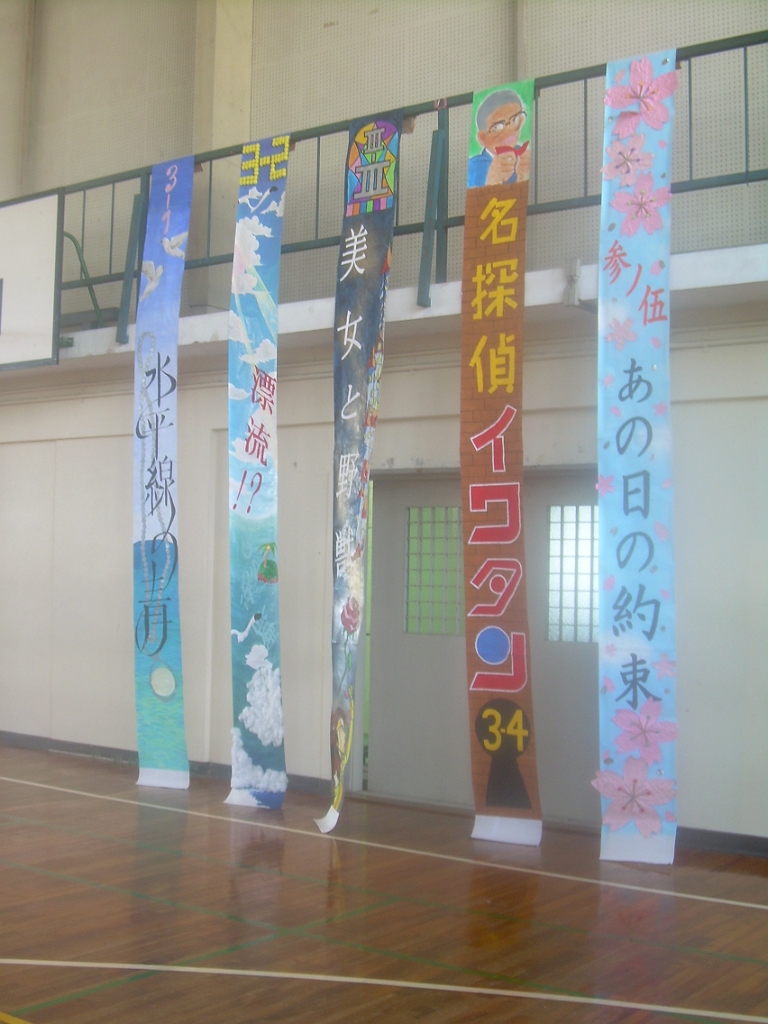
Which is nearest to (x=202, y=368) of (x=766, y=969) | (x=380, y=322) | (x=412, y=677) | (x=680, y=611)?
(x=380, y=322)

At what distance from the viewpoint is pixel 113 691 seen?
8688 millimetres

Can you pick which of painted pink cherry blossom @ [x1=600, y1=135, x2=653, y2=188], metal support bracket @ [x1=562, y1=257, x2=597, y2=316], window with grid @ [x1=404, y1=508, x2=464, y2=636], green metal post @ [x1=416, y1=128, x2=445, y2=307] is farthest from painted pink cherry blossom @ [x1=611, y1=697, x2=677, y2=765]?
painted pink cherry blossom @ [x1=600, y1=135, x2=653, y2=188]

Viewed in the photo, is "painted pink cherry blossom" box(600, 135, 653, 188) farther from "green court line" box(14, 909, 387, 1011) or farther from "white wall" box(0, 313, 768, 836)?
"green court line" box(14, 909, 387, 1011)

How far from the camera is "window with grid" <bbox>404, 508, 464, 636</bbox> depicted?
7.27 m

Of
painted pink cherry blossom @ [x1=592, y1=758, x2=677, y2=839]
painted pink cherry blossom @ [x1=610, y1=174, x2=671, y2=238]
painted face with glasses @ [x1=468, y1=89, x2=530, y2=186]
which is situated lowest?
painted pink cherry blossom @ [x1=592, y1=758, x2=677, y2=839]

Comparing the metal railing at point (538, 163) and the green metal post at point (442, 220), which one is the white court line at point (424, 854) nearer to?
the metal railing at point (538, 163)

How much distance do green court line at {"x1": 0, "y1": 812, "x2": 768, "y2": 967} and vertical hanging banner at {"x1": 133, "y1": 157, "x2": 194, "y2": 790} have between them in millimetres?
1242

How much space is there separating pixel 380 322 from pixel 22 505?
4.47 meters

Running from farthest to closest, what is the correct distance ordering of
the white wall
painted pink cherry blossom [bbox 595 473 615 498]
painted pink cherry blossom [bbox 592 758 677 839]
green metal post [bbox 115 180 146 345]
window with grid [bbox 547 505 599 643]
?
green metal post [bbox 115 180 146 345]
window with grid [bbox 547 505 599 643]
the white wall
painted pink cherry blossom [bbox 595 473 615 498]
painted pink cherry blossom [bbox 592 758 677 839]

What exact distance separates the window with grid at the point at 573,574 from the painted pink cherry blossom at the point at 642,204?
1782 millimetres

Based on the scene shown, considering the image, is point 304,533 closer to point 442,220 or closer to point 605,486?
point 442,220

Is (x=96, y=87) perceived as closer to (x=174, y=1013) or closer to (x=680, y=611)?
(x=680, y=611)

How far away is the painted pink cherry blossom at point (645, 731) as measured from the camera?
18.2 ft

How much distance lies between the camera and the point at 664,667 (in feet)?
18.3
